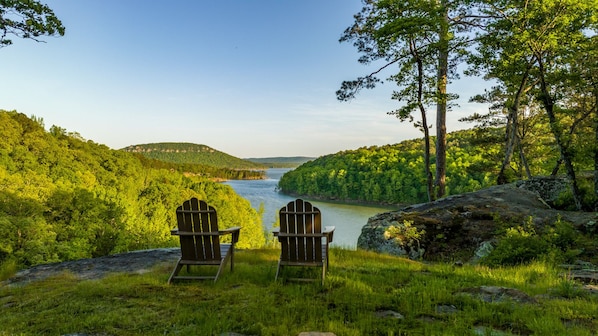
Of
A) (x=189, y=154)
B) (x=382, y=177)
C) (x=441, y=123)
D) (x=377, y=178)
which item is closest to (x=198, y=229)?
(x=441, y=123)

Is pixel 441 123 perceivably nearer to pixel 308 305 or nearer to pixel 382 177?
pixel 308 305

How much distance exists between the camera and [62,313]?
10.0ft

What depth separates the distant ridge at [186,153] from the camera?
127 meters

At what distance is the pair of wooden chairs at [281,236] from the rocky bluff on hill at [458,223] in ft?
8.13

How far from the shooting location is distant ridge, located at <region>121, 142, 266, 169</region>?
127375 mm

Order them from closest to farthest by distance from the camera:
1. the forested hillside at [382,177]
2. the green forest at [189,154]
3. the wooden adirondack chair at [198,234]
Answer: the wooden adirondack chair at [198,234] → the forested hillside at [382,177] → the green forest at [189,154]

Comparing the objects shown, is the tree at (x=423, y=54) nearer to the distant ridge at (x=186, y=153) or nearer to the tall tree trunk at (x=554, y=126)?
the tall tree trunk at (x=554, y=126)

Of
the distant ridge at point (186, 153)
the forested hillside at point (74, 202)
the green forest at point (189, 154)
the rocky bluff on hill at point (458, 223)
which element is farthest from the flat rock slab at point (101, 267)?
the distant ridge at point (186, 153)

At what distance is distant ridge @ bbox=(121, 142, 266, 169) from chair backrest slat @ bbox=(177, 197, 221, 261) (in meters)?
124

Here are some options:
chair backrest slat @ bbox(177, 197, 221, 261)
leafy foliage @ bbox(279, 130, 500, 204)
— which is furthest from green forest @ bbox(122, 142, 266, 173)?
chair backrest slat @ bbox(177, 197, 221, 261)

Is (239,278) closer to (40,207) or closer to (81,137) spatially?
(40,207)

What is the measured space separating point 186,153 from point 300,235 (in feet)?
460

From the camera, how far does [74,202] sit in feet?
72.0

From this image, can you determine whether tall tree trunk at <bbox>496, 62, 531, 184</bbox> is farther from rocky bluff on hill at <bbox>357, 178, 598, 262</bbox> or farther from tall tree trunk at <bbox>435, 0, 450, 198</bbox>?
rocky bluff on hill at <bbox>357, 178, 598, 262</bbox>
